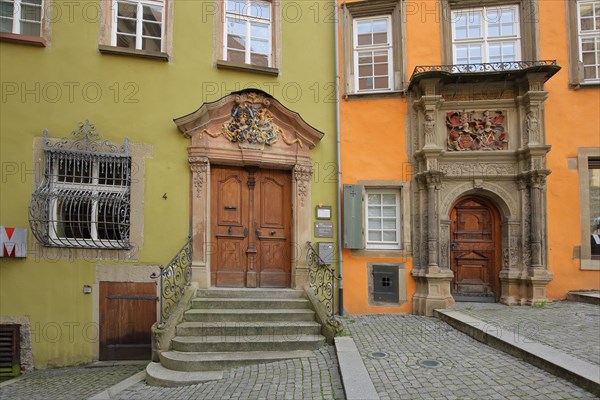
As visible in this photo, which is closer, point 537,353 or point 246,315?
point 537,353

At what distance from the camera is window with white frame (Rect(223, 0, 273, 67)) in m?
8.00

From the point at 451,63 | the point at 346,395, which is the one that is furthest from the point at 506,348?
the point at 451,63

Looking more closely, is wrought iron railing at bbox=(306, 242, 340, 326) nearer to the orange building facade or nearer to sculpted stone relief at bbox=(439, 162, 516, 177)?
the orange building facade

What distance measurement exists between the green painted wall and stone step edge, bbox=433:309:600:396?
11.3 ft

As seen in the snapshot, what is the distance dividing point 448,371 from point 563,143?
5769 mm

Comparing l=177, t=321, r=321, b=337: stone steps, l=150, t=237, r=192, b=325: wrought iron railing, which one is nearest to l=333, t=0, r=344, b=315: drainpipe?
l=177, t=321, r=321, b=337: stone steps

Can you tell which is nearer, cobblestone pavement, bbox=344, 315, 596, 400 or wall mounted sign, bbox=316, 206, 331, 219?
cobblestone pavement, bbox=344, 315, 596, 400

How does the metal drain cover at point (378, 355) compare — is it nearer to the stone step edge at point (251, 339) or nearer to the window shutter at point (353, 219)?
the stone step edge at point (251, 339)

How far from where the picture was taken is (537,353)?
184 inches

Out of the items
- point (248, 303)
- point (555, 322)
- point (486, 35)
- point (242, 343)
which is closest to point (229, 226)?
point (248, 303)

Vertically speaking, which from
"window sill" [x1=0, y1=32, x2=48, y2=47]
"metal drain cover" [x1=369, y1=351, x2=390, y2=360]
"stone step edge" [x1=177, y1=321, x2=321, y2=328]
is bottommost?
"metal drain cover" [x1=369, y1=351, x2=390, y2=360]

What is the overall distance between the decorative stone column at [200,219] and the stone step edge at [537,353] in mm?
4309

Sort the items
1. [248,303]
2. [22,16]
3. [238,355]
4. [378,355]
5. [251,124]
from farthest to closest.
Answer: [251,124], [22,16], [248,303], [238,355], [378,355]

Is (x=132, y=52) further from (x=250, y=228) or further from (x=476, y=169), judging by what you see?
(x=476, y=169)
